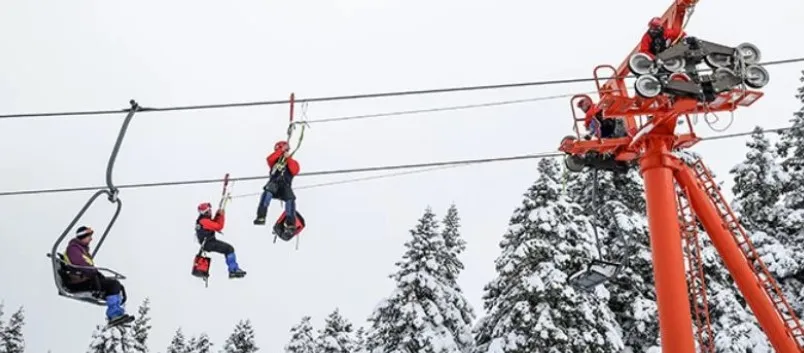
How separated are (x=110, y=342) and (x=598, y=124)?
91.0ft

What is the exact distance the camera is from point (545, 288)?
20188mm

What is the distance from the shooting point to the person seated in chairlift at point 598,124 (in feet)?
41.6

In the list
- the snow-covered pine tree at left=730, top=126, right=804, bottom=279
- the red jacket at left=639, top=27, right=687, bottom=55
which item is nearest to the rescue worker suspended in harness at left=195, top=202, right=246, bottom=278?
the red jacket at left=639, top=27, right=687, bottom=55

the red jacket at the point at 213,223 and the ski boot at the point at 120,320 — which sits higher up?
the red jacket at the point at 213,223

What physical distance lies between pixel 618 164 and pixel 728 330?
9071mm

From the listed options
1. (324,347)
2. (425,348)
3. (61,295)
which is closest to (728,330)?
(425,348)

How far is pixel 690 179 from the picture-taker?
38.2ft

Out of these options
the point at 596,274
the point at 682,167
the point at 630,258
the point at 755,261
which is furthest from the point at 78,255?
the point at 630,258

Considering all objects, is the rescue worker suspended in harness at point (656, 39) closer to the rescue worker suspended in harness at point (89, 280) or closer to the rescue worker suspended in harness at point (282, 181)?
the rescue worker suspended in harness at point (282, 181)

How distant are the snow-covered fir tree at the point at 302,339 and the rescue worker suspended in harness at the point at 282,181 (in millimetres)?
22959

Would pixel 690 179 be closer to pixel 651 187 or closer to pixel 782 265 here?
pixel 651 187

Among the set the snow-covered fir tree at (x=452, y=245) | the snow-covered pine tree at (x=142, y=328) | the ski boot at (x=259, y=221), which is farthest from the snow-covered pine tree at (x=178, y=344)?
the ski boot at (x=259, y=221)

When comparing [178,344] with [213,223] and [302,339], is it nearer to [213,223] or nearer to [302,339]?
[302,339]

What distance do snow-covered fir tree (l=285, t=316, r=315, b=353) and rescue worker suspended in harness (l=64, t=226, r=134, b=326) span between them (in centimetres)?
2303
